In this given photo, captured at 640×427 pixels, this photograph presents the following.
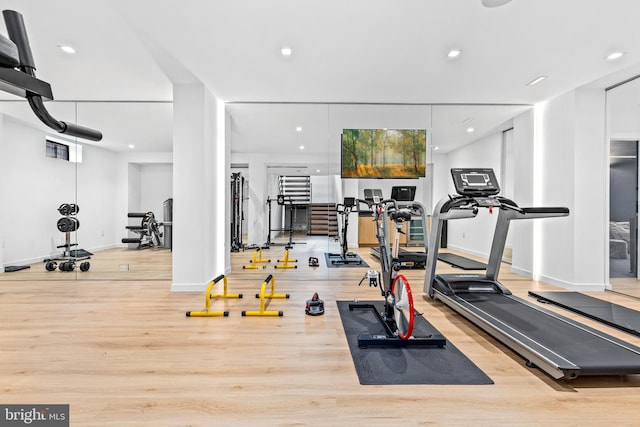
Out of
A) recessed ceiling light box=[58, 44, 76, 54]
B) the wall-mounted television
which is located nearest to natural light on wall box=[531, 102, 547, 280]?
the wall-mounted television

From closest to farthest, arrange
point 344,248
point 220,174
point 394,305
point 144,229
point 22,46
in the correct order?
point 22,46, point 394,305, point 220,174, point 144,229, point 344,248

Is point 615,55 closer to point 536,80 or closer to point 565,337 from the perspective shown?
point 536,80

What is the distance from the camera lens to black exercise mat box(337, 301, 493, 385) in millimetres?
1990

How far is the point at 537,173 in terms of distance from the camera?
4715 mm

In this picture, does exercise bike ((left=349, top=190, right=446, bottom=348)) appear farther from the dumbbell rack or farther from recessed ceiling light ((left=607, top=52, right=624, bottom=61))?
the dumbbell rack

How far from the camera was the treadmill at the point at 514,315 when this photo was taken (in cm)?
201

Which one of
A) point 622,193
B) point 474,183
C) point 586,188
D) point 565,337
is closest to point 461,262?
point 586,188

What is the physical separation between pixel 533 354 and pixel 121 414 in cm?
264

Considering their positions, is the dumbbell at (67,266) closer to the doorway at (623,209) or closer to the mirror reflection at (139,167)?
the mirror reflection at (139,167)

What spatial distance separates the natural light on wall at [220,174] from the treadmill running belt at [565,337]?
3383mm

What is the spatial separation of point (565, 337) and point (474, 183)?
1.66m

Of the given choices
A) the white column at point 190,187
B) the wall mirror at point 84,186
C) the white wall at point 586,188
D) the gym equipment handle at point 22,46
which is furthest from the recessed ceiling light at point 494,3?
the wall mirror at point 84,186

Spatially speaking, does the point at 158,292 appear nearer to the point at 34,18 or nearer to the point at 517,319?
the point at 34,18

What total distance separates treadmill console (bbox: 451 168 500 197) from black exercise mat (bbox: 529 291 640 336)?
5.07 feet
